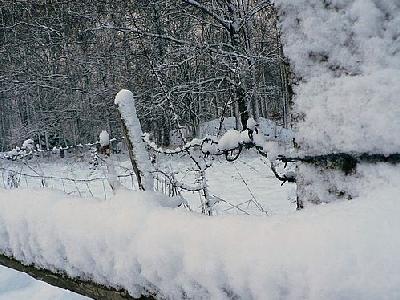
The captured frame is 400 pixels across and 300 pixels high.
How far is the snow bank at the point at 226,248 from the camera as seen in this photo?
609 mm

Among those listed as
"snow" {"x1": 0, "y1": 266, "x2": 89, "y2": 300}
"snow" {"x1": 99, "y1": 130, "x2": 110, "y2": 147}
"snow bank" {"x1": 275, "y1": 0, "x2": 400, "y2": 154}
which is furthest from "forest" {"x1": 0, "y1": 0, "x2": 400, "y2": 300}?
"snow" {"x1": 0, "y1": 266, "x2": 89, "y2": 300}

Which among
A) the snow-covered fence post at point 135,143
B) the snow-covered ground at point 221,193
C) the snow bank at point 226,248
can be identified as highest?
the snow-covered fence post at point 135,143

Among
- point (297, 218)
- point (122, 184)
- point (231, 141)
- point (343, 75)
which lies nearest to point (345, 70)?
point (343, 75)

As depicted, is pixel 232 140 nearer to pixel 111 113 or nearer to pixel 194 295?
pixel 194 295

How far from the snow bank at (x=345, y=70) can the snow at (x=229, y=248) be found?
10cm

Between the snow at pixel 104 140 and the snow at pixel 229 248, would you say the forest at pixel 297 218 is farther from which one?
the snow at pixel 104 140

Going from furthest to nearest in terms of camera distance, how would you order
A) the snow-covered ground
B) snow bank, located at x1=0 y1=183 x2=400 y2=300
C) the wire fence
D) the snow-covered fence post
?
the wire fence
the snow-covered ground
the snow-covered fence post
snow bank, located at x1=0 y1=183 x2=400 y2=300

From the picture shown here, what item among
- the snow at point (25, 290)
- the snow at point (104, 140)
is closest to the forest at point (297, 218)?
the snow at point (104, 140)

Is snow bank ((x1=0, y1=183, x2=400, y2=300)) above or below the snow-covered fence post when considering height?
below

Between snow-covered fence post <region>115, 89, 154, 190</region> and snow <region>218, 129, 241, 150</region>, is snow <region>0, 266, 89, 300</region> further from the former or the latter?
snow <region>218, 129, 241, 150</region>

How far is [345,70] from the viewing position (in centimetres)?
75

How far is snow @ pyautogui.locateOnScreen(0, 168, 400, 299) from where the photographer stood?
0.61 meters

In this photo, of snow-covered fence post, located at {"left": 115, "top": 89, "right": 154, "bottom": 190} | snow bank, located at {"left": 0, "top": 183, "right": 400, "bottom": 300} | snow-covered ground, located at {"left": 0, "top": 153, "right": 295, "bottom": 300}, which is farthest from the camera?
snow-covered ground, located at {"left": 0, "top": 153, "right": 295, "bottom": 300}

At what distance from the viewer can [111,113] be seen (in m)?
19.2
